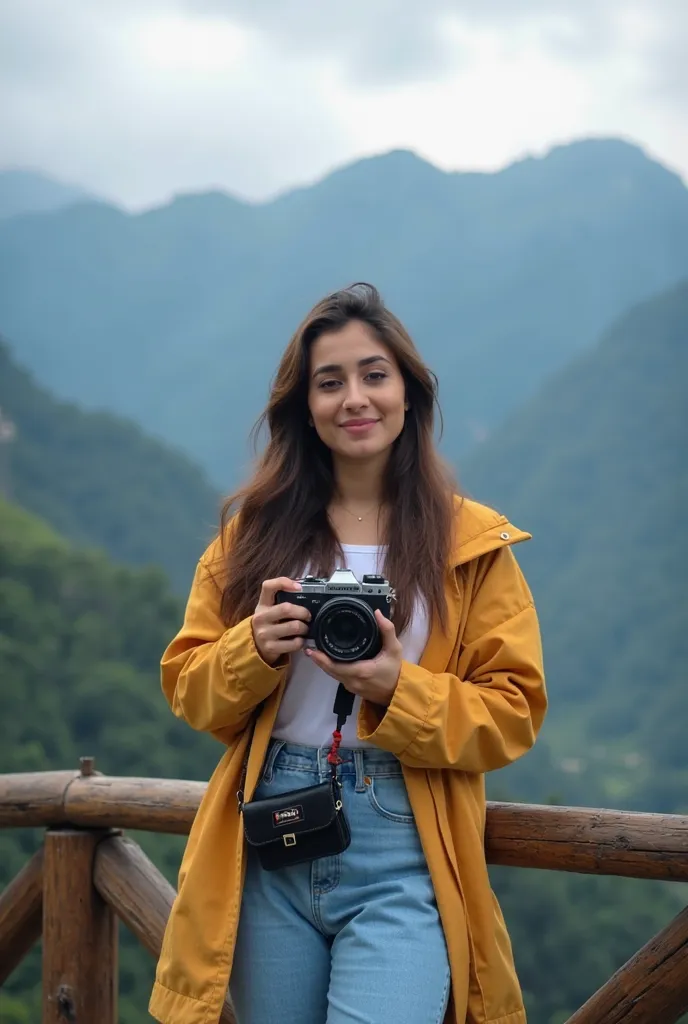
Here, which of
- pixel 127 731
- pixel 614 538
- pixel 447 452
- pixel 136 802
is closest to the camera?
pixel 136 802

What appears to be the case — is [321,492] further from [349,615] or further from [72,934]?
[72,934]

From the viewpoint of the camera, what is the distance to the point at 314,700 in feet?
6.25

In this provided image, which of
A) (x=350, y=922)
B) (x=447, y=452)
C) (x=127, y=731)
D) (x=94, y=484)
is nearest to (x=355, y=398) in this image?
(x=350, y=922)

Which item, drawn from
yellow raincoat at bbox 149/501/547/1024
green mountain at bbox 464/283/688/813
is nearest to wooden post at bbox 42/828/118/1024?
yellow raincoat at bbox 149/501/547/1024

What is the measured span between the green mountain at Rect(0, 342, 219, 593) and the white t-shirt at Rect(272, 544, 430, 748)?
5304 cm

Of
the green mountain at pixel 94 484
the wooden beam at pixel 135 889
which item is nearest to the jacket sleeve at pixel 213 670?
the wooden beam at pixel 135 889

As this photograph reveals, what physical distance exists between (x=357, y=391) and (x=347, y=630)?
1.46 feet

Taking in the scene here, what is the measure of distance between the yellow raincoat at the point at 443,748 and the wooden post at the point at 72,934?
2.69 feet

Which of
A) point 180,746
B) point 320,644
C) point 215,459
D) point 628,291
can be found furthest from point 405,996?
point 628,291

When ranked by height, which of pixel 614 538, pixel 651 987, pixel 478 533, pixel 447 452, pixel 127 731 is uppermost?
pixel 447 452

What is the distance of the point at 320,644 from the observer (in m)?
1.76

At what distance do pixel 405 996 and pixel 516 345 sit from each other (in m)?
112

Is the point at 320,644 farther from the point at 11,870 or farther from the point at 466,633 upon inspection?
the point at 11,870

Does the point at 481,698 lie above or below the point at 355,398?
below
